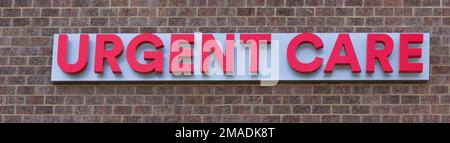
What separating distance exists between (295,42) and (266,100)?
29.9 inches

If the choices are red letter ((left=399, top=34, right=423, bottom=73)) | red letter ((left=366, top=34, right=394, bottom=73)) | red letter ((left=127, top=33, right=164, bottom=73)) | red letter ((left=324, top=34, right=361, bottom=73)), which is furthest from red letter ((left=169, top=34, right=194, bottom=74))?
red letter ((left=399, top=34, right=423, bottom=73))

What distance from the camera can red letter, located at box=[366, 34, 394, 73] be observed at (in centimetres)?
1026

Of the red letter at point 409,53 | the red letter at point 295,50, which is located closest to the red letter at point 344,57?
the red letter at point 295,50

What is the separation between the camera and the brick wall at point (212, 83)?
1034 cm

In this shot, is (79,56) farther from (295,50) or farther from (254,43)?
(295,50)

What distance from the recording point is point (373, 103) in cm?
1033

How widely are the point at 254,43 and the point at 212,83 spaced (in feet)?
2.24

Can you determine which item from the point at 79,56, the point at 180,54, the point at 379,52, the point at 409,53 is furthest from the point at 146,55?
the point at 409,53

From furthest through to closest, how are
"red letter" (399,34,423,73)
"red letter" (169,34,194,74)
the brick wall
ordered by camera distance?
"red letter" (169,34,194,74)
the brick wall
"red letter" (399,34,423,73)

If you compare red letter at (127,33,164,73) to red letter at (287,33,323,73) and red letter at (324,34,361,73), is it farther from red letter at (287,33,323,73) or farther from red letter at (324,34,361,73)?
red letter at (324,34,361,73)

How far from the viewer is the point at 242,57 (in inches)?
412

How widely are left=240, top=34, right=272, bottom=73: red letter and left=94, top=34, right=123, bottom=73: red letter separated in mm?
1479
